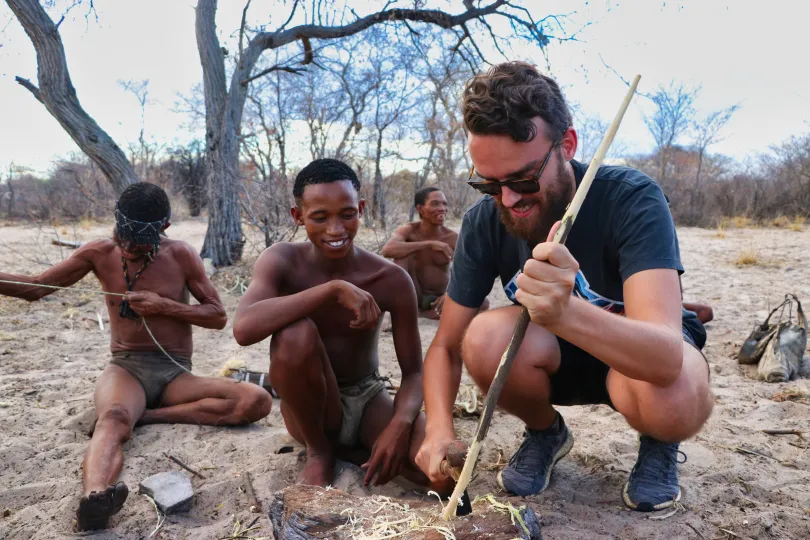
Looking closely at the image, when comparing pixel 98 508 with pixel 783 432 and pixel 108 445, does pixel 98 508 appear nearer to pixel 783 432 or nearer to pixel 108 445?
pixel 108 445

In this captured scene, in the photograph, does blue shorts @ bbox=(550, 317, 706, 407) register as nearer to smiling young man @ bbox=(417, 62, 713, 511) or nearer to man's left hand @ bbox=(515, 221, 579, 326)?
smiling young man @ bbox=(417, 62, 713, 511)

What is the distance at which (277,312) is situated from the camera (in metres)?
2.13

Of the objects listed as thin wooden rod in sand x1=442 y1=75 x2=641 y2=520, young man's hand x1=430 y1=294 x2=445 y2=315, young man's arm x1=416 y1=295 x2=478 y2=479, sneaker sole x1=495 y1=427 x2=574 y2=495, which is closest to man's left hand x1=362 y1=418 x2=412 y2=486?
young man's arm x1=416 y1=295 x2=478 y2=479

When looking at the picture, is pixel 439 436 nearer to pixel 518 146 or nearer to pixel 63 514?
pixel 518 146

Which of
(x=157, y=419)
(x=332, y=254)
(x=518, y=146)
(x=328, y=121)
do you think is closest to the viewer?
(x=518, y=146)

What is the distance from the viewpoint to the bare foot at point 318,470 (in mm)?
2166

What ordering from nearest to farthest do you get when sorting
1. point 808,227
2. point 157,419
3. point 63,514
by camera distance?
point 63,514, point 157,419, point 808,227

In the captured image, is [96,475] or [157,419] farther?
[157,419]

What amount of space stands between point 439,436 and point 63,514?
53.6 inches

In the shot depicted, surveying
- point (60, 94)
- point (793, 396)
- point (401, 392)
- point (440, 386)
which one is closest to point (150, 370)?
point (401, 392)

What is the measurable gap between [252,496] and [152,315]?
1.21 meters

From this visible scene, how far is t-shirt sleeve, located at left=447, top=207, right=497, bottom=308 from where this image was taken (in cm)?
212

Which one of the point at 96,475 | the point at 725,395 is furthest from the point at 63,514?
the point at 725,395

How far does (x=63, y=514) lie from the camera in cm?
203
